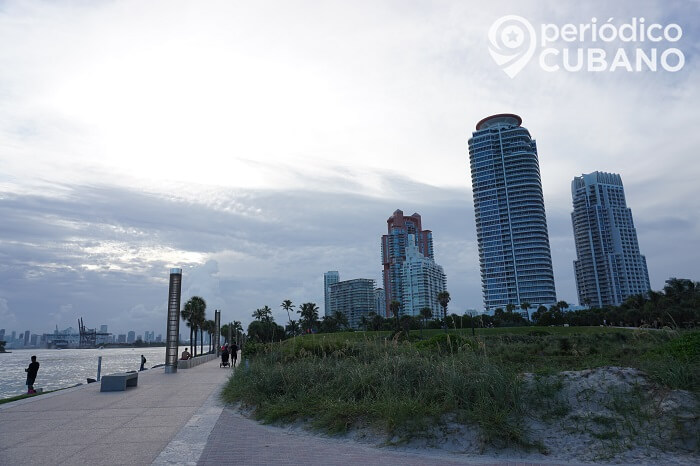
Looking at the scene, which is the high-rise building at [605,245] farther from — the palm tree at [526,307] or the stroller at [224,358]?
the stroller at [224,358]

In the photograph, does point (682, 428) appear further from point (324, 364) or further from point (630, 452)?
point (324, 364)

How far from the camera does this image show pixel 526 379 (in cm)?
717

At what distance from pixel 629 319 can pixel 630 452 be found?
7492 centimetres

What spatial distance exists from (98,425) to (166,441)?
2.17m

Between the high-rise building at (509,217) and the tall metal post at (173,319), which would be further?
the high-rise building at (509,217)

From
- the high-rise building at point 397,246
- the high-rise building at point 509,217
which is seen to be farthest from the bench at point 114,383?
the high-rise building at point 397,246

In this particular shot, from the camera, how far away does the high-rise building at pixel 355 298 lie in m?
168

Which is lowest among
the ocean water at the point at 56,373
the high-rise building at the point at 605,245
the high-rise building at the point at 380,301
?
the ocean water at the point at 56,373

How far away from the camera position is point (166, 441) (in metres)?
6.18

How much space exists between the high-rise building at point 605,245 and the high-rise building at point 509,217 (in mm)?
39186

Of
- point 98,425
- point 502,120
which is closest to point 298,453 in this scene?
point 98,425

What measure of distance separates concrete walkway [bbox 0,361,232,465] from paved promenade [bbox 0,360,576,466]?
A: 1 cm

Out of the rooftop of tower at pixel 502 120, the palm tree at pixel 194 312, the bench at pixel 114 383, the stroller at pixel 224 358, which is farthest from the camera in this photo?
the rooftop of tower at pixel 502 120

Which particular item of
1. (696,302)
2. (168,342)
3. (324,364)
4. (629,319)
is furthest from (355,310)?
(324,364)
